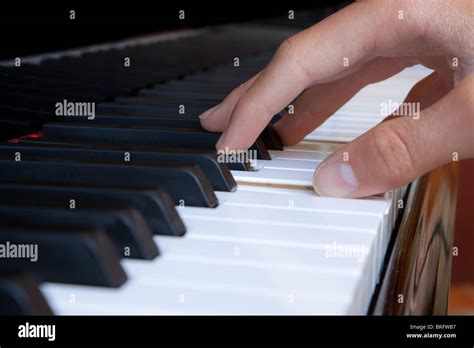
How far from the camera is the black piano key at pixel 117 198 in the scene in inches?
30.3

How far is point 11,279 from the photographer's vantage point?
1.88 feet

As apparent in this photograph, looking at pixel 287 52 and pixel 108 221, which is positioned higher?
pixel 287 52

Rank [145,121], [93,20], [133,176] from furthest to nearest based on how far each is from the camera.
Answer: [93,20] < [145,121] < [133,176]

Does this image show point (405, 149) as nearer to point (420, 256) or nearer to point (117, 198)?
point (420, 256)

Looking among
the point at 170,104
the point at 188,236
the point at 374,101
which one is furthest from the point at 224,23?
the point at 188,236

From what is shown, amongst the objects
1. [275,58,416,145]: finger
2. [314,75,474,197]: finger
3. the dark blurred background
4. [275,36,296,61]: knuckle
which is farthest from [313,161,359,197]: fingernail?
the dark blurred background

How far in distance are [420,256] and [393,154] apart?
20cm

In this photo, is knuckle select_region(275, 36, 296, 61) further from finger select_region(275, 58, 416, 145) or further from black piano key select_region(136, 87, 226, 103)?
black piano key select_region(136, 87, 226, 103)

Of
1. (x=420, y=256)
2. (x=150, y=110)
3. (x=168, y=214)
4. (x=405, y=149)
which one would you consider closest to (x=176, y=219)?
(x=168, y=214)

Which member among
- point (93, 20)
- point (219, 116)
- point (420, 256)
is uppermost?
point (93, 20)

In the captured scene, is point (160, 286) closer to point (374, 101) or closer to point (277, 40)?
point (374, 101)

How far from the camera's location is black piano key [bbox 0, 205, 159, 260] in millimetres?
701

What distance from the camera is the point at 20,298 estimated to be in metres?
0.56

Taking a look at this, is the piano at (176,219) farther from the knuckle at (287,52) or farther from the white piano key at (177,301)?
the knuckle at (287,52)
